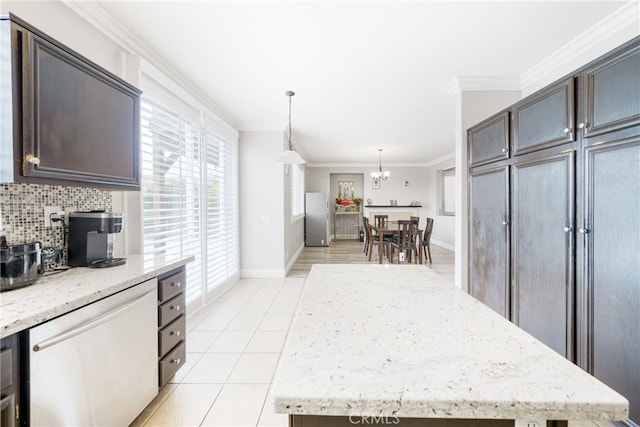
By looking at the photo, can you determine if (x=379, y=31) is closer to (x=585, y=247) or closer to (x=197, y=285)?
(x=585, y=247)

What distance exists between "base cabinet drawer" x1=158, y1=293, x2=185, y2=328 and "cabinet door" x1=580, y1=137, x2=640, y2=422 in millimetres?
2493

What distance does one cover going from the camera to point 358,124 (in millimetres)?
4863

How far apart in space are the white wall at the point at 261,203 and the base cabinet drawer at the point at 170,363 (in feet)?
9.16

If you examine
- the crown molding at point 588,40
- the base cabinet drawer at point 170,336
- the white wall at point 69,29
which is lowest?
the base cabinet drawer at point 170,336

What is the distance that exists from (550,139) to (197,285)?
136 inches

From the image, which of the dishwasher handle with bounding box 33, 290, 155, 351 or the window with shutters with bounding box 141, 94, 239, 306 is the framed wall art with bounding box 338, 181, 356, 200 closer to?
the window with shutters with bounding box 141, 94, 239, 306

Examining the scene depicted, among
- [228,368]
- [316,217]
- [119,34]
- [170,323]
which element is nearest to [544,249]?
[228,368]

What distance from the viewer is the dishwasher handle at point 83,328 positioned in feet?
3.54

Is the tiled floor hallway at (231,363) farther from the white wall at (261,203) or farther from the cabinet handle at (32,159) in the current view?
the cabinet handle at (32,159)

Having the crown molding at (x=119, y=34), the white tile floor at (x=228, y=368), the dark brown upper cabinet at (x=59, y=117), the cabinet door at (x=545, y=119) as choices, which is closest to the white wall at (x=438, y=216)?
the white tile floor at (x=228, y=368)

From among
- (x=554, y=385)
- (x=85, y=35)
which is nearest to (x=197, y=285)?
(x=85, y=35)

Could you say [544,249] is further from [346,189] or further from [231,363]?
[346,189]

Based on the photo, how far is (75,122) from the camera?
1.52 metres

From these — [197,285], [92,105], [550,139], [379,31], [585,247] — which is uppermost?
[379,31]
